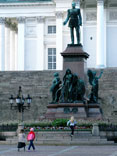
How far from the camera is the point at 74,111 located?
36.7 metres

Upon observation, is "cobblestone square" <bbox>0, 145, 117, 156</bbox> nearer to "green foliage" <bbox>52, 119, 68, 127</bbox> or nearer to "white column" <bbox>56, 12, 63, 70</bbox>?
"green foliage" <bbox>52, 119, 68, 127</bbox>

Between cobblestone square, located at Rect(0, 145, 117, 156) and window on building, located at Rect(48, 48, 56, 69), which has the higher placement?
window on building, located at Rect(48, 48, 56, 69)

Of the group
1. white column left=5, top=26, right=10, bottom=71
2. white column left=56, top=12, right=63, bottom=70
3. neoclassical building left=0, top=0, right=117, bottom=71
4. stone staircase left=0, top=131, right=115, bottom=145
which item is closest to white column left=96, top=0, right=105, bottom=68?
neoclassical building left=0, top=0, right=117, bottom=71

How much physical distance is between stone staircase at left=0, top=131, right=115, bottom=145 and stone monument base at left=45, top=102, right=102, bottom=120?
216cm

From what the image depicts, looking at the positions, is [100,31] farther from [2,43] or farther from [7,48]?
[7,48]

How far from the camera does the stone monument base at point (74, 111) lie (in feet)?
120

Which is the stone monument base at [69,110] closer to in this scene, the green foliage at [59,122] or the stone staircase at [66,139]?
the green foliage at [59,122]

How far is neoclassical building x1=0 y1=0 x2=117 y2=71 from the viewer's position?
78.6m

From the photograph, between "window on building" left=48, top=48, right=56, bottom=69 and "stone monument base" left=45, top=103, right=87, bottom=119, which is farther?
"window on building" left=48, top=48, right=56, bottom=69

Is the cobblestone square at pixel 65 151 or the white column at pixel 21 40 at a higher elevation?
the white column at pixel 21 40

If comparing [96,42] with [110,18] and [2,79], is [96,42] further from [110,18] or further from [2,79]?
[2,79]

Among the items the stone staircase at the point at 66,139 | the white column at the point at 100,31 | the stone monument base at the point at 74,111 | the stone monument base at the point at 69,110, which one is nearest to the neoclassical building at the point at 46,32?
the white column at the point at 100,31

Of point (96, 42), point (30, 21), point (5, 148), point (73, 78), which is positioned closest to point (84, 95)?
point (73, 78)

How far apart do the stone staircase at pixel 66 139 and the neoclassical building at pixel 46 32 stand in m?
43.5
